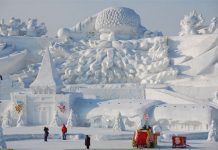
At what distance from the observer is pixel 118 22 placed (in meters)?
56.5

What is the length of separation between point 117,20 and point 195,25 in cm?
770

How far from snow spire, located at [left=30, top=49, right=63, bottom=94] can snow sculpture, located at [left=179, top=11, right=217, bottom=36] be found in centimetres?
1516

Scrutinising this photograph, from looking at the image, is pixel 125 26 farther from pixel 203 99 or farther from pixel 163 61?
pixel 203 99

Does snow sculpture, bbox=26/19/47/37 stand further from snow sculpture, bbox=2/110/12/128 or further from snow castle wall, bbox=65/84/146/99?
snow sculpture, bbox=2/110/12/128

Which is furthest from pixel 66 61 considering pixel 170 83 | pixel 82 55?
pixel 170 83

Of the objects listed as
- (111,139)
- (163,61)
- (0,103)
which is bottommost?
(111,139)

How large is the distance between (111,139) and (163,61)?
1827cm

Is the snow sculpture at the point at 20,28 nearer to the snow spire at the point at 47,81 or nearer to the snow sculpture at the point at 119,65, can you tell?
the snow sculpture at the point at 119,65

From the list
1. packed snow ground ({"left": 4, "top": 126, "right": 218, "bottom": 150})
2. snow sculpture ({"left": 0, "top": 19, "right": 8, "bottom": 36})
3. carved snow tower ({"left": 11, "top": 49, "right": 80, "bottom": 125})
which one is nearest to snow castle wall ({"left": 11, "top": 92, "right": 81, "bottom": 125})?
carved snow tower ({"left": 11, "top": 49, "right": 80, "bottom": 125})

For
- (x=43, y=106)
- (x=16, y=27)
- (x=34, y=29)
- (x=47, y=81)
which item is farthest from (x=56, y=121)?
(x=16, y=27)

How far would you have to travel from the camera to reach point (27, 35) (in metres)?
57.8

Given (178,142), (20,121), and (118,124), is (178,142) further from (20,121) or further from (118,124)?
(20,121)

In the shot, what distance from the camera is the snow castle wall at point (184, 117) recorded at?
123 feet

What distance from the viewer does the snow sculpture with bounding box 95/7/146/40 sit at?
185 ft
